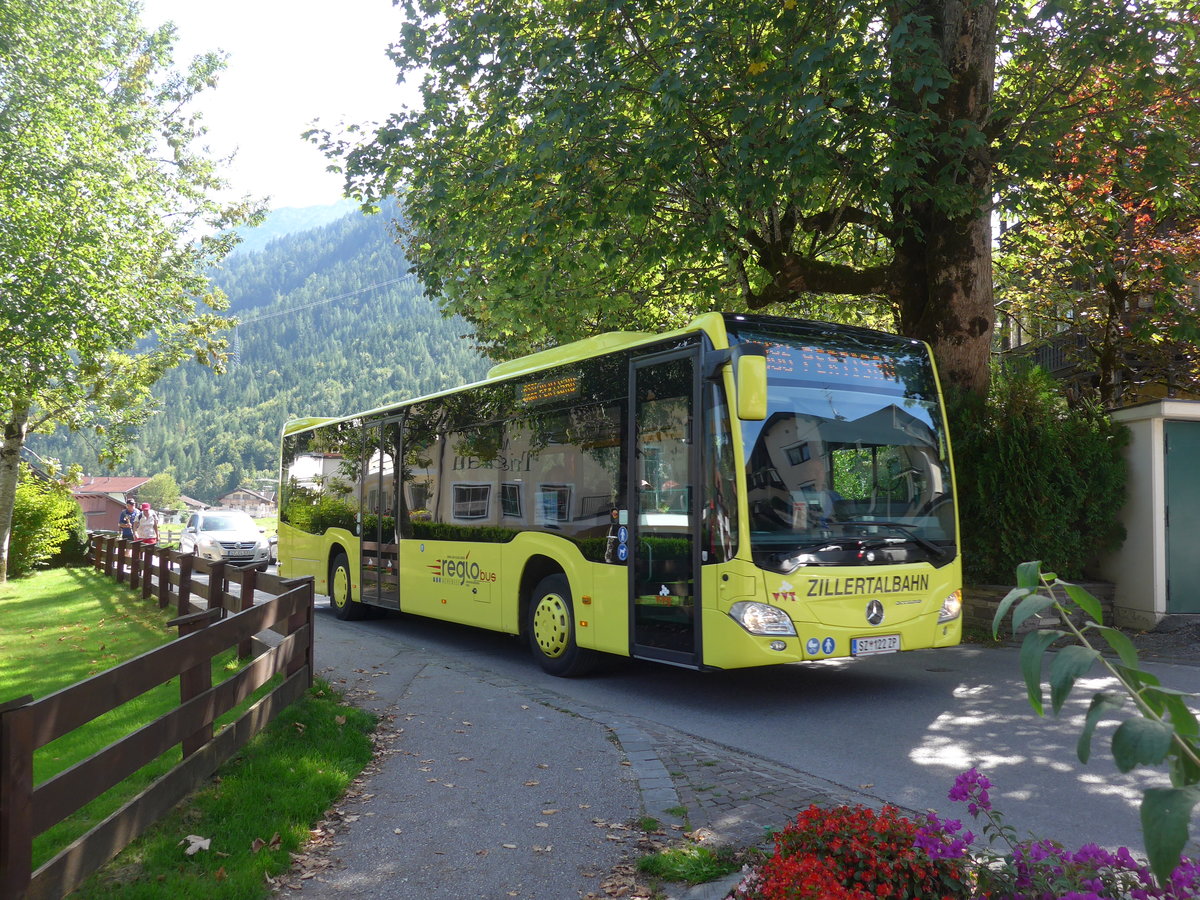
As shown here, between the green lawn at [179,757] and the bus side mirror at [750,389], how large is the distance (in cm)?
344

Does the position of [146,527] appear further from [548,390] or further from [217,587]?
[548,390]

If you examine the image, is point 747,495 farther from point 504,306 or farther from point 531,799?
point 504,306

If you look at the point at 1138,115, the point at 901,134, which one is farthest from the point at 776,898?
the point at 1138,115

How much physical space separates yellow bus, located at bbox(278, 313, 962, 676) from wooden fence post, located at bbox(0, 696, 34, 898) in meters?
4.82

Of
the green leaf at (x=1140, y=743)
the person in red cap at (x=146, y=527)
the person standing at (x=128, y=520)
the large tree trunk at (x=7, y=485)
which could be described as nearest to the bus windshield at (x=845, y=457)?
the green leaf at (x=1140, y=743)

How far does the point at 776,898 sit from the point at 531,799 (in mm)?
2587

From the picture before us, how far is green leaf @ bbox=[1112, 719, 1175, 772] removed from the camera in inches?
58.7

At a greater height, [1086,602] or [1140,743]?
[1086,602]

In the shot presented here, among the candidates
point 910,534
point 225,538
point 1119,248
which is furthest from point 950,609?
point 225,538

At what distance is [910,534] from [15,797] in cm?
652

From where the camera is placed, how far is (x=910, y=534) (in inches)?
314

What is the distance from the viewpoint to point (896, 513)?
795 cm

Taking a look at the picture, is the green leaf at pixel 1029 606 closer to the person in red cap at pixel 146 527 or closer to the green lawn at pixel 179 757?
the green lawn at pixel 179 757

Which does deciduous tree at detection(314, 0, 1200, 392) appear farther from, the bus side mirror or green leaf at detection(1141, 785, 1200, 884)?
green leaf at detection(1141, 785, 1200, 884)
